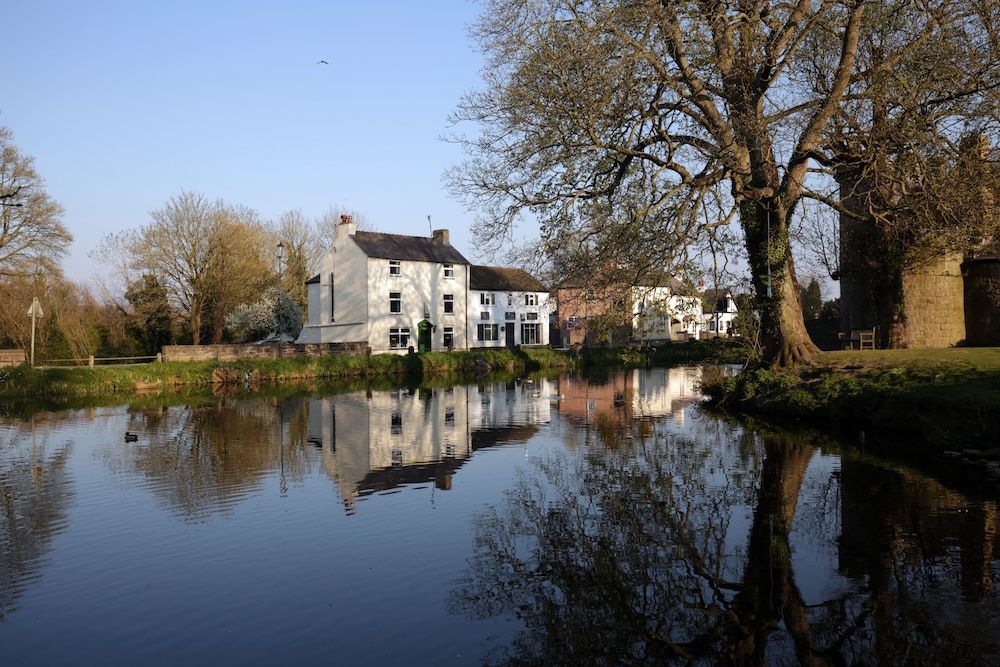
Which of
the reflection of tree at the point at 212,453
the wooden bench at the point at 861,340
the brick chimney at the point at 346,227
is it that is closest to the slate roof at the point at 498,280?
the brick chimney at the point at 346,227

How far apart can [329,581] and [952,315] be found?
27.7 meters

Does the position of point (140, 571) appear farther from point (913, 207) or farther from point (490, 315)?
point (490, 315)

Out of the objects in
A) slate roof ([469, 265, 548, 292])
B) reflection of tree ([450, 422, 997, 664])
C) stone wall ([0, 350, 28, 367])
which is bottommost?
reflection of tree ([450, 422, 997, 664])

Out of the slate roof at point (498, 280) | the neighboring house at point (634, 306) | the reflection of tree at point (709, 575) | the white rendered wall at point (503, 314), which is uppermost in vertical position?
the slate roof at point (498, 280)

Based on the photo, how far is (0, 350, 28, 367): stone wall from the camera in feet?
122

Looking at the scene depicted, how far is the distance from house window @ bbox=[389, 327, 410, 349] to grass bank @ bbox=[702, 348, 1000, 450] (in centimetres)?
3284

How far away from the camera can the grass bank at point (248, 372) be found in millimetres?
32656

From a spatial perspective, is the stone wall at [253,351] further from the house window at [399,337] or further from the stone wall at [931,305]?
the stone wall at [931,305]

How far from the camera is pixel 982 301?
28938 mm

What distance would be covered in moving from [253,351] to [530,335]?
2925 centimetres

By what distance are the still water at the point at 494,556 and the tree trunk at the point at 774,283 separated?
5384 millimetres

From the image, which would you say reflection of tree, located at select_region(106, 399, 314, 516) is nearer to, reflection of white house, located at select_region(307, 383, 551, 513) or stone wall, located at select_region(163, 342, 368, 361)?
reflection of white house, located at select_region(307, 383, 551, 513)

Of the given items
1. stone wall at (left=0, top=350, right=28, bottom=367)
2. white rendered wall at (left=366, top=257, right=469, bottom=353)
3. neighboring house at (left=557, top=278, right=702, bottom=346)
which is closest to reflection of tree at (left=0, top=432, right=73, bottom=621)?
neighboring house at (left=557, top=278, right=702, bottom=346)

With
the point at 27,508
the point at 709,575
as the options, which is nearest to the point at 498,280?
the point at 27,508
